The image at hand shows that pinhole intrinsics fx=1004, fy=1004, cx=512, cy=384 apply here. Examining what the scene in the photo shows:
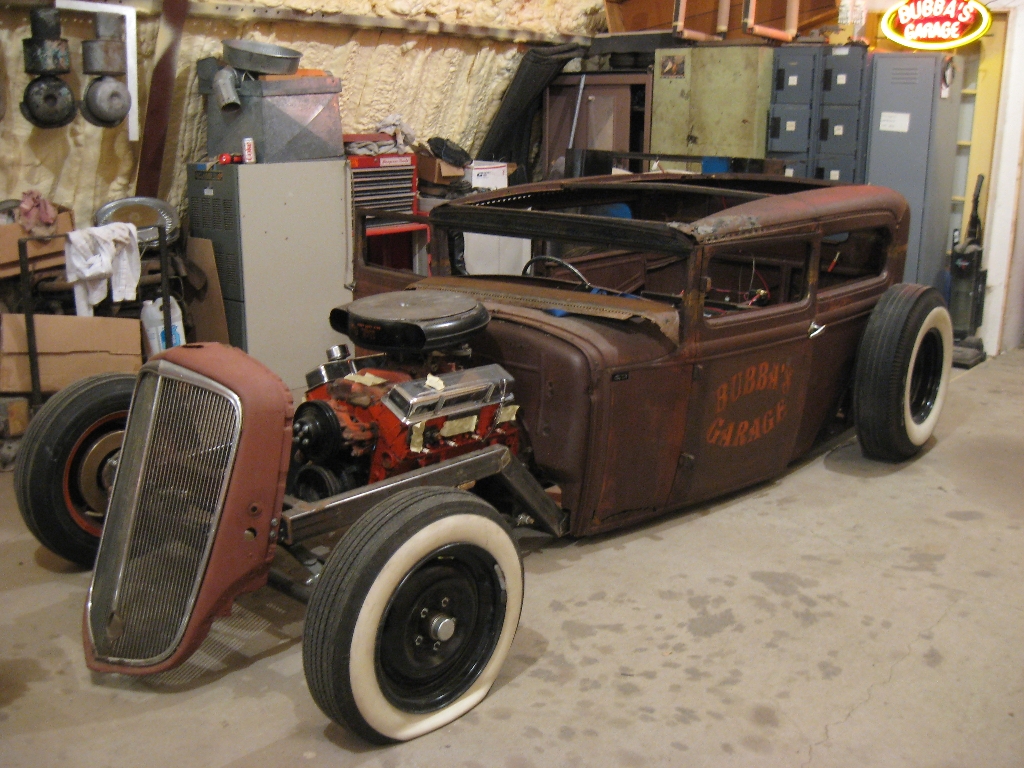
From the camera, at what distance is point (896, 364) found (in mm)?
4156

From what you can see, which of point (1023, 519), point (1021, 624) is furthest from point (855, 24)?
point (1021, 624)

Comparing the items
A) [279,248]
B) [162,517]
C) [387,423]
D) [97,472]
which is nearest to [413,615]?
[387,423]

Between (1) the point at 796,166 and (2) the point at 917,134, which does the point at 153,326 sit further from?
(2) the point at 917,134

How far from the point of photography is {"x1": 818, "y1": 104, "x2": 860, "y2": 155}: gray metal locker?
6.30 metres

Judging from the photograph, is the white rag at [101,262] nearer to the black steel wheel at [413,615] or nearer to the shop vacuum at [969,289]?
the black steel wheel at [413,615]

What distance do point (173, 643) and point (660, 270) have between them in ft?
9.88

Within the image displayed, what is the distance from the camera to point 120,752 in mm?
→ 2549

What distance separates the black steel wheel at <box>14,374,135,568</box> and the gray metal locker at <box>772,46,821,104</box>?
183 inches

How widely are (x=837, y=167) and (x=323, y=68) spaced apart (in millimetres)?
3346

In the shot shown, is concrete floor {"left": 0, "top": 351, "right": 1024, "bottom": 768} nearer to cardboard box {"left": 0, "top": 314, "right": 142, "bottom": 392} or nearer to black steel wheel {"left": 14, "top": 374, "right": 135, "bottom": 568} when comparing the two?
black steel wheel {"left": 14, "top": 374, "right": 135, "bottom": 568}

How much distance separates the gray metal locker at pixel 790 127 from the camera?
6.44 metres

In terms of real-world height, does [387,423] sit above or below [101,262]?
below

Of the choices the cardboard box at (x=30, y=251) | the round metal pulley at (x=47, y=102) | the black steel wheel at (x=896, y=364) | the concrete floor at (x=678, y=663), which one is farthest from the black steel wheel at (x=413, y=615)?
the round metal pulley at (x=47, y=102)

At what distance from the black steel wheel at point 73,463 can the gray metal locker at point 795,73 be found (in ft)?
15.3
